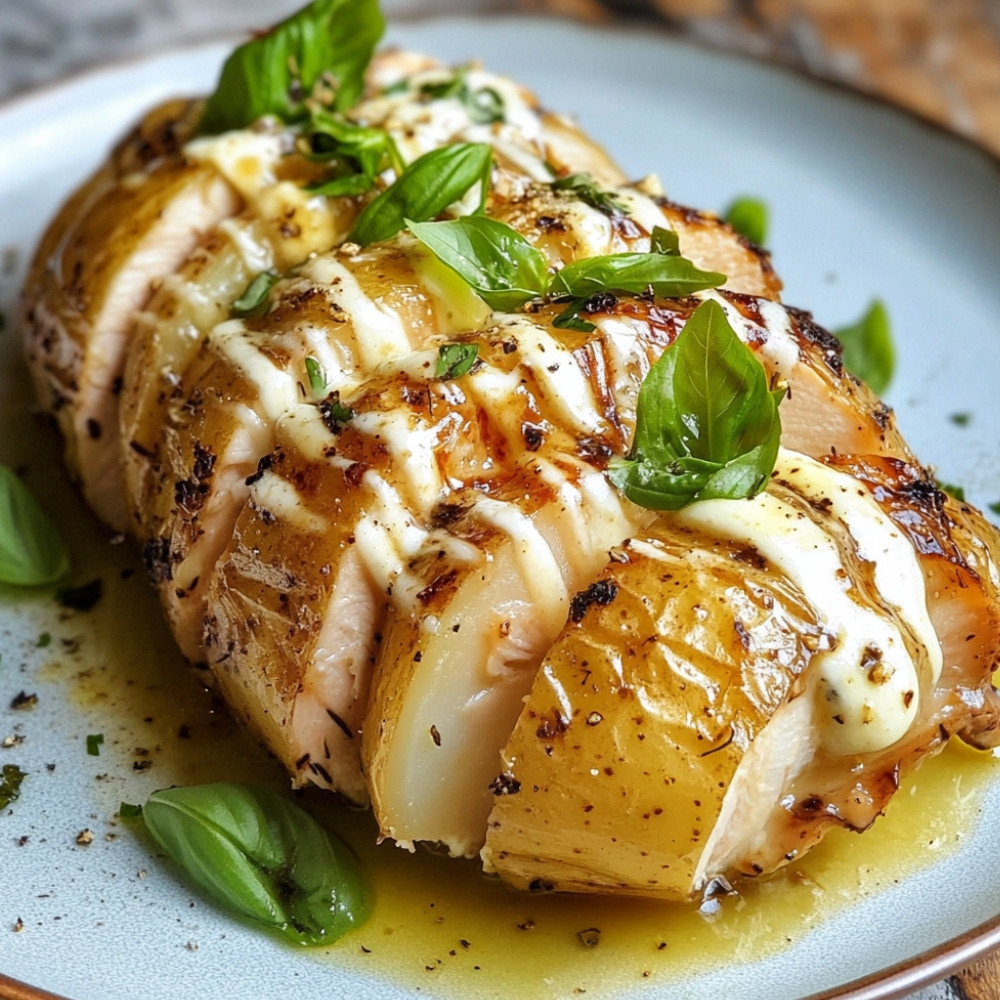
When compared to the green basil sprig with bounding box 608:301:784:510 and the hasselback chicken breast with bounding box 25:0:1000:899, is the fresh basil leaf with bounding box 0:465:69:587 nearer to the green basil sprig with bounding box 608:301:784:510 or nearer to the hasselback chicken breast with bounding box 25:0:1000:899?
the hasselback chicken breast with bounding box 25:0:1000:899

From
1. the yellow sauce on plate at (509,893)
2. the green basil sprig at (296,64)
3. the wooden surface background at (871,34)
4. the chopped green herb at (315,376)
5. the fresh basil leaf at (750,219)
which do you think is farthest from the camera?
the wooden surface background at (871,34)

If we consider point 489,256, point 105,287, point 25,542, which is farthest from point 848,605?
point 25,542

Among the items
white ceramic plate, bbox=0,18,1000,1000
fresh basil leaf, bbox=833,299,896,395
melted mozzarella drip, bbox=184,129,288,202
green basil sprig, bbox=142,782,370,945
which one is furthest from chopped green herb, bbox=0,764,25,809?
fresh basil leaf, bbox=833,299,896,395

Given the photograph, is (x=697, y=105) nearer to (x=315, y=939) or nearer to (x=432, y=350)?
(x=432, y=350)

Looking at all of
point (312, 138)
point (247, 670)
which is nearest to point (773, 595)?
point (247, 670)

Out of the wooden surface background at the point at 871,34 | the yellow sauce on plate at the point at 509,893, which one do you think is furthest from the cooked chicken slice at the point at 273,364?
the wooden surface background at the point at 871,34

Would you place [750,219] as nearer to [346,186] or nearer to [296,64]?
[296,64]

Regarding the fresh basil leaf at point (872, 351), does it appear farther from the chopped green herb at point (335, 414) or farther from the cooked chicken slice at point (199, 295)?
the chopped green herb at point (335, 414)

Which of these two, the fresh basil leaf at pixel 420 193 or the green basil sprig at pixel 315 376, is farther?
the fresh basil leaf at pixel 420 193
